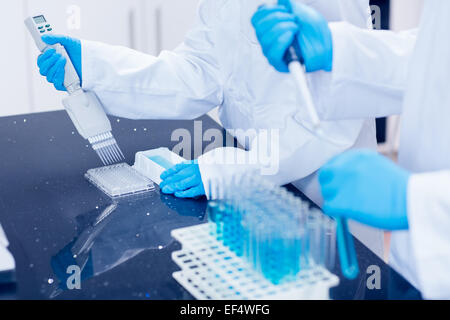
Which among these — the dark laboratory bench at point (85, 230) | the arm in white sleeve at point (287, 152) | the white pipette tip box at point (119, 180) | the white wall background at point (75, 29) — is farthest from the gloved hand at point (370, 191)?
the white wall background at point (75, 29)

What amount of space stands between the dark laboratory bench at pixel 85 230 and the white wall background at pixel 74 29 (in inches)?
48.4

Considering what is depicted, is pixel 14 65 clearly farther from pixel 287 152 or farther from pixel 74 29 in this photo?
pixel 287 152

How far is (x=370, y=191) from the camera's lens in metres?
1.01

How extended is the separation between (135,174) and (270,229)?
683mm

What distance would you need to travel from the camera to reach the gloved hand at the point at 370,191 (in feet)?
3.31

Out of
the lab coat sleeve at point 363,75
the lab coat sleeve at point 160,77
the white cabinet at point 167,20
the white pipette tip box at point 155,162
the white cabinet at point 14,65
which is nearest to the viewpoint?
the lab coat sleeve at point 363,75

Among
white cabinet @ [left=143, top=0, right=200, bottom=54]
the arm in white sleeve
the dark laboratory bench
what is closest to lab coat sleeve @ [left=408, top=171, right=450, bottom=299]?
the dark laboratory bench

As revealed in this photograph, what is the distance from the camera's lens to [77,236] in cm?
132

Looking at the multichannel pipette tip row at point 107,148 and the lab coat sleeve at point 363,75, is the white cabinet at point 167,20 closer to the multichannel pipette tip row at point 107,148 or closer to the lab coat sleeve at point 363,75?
the multichannel pipette tip row at point 107,148

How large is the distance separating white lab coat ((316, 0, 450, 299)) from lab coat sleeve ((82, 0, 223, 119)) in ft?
1.68

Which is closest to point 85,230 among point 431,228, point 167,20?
point 431,228

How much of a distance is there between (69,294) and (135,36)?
2.25m
